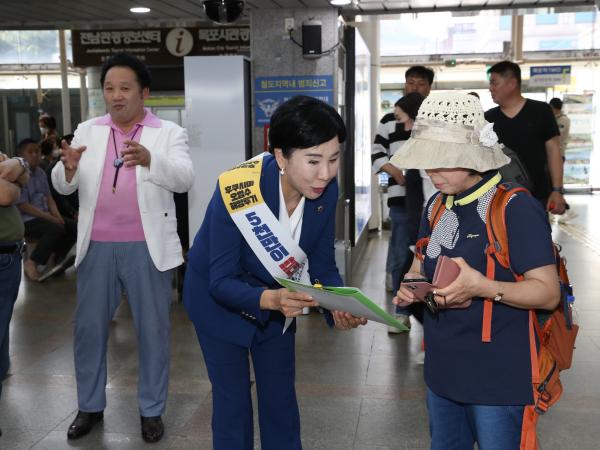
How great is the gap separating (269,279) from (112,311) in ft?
4.75

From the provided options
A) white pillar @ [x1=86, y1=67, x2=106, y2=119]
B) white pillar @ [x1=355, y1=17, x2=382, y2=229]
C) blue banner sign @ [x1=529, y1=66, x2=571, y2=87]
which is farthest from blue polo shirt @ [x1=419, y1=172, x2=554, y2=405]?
blue banner sign @ [x1=529, y1=66, x2=571, y2=87]

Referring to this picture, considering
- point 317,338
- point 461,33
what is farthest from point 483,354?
point 461,33

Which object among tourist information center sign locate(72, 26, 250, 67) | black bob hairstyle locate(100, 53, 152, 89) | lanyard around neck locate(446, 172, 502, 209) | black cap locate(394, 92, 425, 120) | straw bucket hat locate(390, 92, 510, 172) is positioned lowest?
lanyard around neck locate(446, 172, 502, 209)

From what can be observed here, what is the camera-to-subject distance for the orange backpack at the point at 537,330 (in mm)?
1823

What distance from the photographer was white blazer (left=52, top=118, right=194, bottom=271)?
10.8 ft

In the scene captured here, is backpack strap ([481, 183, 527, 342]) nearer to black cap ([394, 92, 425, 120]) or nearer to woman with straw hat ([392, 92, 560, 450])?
woman with straw hat ([392, 92, 560, 450])

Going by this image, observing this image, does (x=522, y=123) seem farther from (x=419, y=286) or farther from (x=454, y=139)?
(x=419, y=286)

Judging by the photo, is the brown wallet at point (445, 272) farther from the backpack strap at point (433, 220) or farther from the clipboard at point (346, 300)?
the backpack strap at point (433, 220)

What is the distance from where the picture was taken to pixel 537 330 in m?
1.92

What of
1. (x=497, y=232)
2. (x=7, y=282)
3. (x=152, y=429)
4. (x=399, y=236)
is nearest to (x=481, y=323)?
(x=497, y=232)

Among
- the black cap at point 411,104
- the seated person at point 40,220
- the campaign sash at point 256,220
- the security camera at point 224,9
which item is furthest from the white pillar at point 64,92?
the campaign sash at point 256,220

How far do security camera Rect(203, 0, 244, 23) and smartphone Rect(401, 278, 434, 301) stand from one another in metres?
4.59

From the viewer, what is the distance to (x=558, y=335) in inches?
76.0

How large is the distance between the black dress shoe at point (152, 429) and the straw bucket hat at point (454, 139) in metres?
2.11
